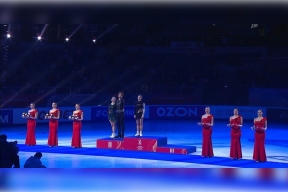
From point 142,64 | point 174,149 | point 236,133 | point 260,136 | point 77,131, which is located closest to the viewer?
point 260,136

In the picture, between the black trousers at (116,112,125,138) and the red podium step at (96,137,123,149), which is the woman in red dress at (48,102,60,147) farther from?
the black trousers at (116,112,125,138)

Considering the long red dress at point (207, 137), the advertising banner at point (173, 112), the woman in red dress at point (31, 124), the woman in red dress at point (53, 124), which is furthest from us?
the advertising banner at point (173, 112)

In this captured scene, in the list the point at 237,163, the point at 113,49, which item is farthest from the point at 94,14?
the point at 113,49

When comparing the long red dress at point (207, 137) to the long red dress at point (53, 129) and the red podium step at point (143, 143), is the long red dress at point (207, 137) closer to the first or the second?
the red podium step at point (143, 143)

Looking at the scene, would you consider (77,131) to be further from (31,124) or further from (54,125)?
(31,124)

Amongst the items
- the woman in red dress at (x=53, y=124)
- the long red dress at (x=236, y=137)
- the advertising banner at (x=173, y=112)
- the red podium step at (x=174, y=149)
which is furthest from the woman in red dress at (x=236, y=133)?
the advertising banner at (x=173, y=112)

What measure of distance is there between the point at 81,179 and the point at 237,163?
10.3m

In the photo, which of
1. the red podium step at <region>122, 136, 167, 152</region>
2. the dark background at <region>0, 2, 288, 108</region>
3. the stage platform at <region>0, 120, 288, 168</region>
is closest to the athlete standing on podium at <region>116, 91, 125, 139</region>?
the stage platform at <region>0, 120, 288, 168</region>

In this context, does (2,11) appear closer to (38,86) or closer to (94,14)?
(94,14)

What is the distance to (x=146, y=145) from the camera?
1422 cm

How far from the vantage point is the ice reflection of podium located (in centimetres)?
1394

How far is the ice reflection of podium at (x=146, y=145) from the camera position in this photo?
13.9 m

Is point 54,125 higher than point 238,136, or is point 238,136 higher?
point 54,125

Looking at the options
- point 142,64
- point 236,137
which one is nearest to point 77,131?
point 236,137
